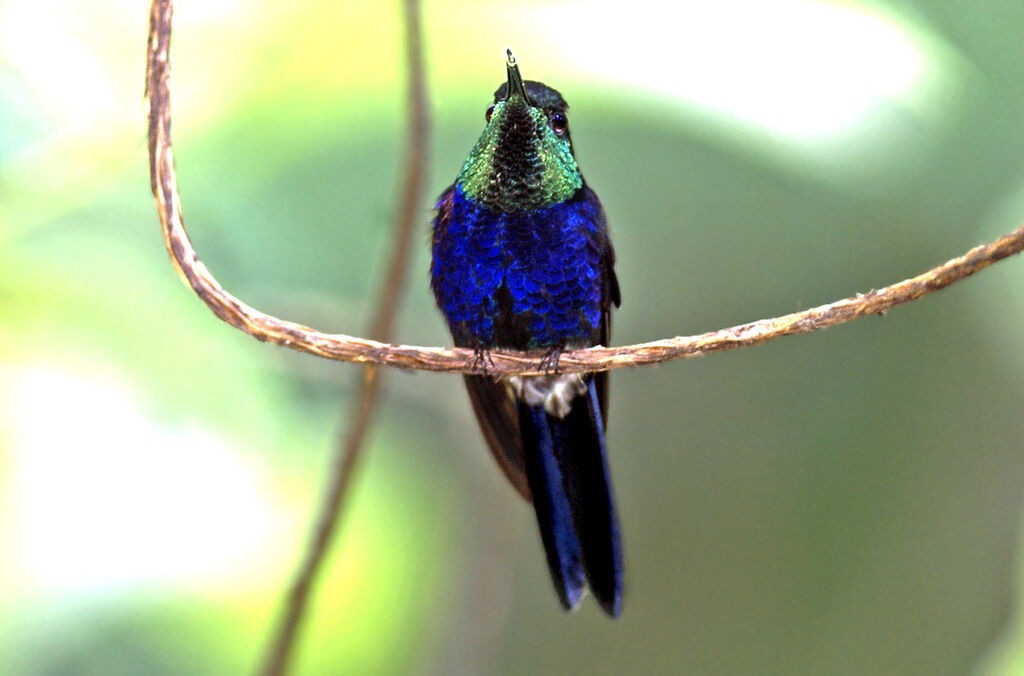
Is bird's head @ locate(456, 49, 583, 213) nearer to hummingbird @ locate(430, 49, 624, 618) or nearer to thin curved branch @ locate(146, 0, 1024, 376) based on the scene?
hummingbird @ locate(430, 49, 624, 618)

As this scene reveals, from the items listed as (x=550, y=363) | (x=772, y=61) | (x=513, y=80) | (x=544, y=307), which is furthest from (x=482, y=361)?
(x=772, y=61)

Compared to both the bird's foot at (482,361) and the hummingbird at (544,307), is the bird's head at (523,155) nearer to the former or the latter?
the hummingbird at (544,307)

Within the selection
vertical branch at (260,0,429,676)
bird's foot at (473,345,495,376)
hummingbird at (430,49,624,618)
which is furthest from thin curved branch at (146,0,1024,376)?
hummingbird at (430,49,624,618)

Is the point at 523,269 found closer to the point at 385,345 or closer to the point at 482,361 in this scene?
the point at 482,361

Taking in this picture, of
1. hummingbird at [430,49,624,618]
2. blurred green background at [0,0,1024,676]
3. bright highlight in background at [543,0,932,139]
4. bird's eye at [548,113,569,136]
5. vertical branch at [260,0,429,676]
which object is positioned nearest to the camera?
bright highlight in background at [543,0,932,139]

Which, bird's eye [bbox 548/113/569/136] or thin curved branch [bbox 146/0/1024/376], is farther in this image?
bird's eye [bbox 548/113/569/136]

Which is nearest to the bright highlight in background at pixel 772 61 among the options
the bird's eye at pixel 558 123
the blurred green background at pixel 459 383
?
the blurred green background at pixel 459 383
